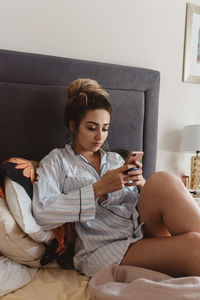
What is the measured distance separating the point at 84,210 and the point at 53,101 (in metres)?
0.68

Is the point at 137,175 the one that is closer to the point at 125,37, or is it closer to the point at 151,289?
the point at 151,289

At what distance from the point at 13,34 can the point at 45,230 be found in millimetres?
1033

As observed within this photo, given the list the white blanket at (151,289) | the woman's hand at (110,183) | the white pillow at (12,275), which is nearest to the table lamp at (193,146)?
the woman's hand at (110,183)

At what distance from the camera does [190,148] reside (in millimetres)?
1997

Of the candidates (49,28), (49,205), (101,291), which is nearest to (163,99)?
(49,28)

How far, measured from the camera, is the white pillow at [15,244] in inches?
38.3

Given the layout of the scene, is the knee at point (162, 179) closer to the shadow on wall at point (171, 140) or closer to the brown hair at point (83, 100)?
the brown hair at point (83, 100)

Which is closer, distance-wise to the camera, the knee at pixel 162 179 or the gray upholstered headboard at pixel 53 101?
the knee at pixel 162 179

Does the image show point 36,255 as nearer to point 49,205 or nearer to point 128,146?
point 49,205

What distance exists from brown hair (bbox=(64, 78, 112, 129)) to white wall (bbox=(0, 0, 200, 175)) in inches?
17.0

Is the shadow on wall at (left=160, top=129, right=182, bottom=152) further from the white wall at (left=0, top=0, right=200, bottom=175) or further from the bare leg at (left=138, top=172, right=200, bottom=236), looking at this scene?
the bare leg at (left=138, top=172, right=200, bottom=236)

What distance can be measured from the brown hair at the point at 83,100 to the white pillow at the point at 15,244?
488 millimetres

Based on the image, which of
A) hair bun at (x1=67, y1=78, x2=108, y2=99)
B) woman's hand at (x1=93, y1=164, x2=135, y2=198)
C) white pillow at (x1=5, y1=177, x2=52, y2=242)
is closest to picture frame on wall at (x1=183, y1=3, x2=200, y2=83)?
hair bun at (x1=67, y1=78, x2=108, y2=99)

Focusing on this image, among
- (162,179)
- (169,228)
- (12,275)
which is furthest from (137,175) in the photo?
(12,275)
